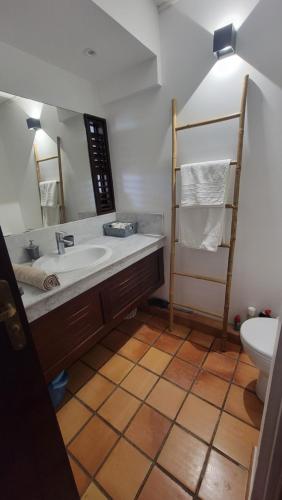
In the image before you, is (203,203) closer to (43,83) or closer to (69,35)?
(69,35)

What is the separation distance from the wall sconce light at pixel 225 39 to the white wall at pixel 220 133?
0.05 m

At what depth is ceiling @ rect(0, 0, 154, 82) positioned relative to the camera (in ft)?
3.26

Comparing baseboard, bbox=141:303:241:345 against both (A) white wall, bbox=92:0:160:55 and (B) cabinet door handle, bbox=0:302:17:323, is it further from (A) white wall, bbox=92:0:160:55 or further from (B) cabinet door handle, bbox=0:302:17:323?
(A) white wall, bbox=92:0:160:55

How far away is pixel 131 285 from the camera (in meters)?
1.55

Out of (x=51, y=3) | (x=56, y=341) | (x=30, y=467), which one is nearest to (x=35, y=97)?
(x=51, y=3)

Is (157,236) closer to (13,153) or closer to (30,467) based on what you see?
(13,153)

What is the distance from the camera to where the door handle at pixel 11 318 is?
1.64 ft

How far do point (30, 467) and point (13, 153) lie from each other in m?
1.50

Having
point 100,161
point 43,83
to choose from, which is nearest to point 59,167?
point 100,161

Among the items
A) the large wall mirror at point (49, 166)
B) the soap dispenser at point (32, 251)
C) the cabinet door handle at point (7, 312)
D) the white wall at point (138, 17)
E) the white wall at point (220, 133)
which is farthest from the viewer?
the soap dispenser at point (32, 251)

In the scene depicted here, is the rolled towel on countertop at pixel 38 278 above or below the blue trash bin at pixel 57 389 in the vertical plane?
above

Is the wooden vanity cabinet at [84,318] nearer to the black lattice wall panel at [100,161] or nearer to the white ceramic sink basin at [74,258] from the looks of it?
the white ceramic sink basin at [74,258]

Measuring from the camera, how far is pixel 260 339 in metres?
1.15

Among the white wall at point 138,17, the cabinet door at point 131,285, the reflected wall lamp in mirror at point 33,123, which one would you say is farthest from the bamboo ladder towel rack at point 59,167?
the white wall at point 138,17
